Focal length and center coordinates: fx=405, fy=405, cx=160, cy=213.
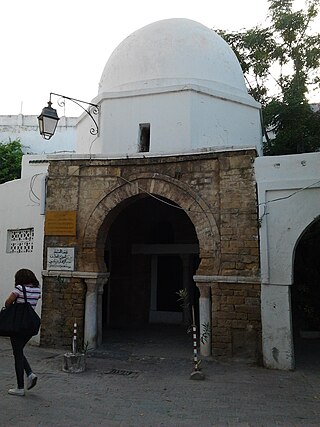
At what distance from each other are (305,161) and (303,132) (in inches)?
250

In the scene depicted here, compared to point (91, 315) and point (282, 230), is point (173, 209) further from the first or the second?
point (282, 230)

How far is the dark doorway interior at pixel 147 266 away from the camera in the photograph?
38.6 ft

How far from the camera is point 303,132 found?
1311cm

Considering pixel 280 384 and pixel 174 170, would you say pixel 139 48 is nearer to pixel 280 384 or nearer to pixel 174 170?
pixel 174 170

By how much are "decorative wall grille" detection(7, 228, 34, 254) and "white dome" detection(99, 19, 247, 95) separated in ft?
14.0

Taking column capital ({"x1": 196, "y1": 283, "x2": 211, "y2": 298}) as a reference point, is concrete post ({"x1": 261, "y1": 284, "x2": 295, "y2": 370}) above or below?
below

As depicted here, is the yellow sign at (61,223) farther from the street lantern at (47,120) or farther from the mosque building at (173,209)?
the street lantern at (47,120)

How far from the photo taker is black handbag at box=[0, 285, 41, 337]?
5.05 m

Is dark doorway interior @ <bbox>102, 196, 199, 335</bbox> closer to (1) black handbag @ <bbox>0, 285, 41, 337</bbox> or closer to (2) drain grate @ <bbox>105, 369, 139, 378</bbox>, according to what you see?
(2) drain grate @ <bbox>105, 369, 139, 378</bbox>

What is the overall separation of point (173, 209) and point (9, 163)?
10.4m

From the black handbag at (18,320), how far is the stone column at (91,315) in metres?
3.09

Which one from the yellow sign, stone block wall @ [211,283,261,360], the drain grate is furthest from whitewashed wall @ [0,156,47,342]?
stone block wall @ [211,283,261,360]

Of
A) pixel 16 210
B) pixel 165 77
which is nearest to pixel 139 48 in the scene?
pixel 165 77

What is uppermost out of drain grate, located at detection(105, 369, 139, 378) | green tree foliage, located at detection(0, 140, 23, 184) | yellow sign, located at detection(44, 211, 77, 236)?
green tree foliage, located at detection(0, 140, 23, 184)
